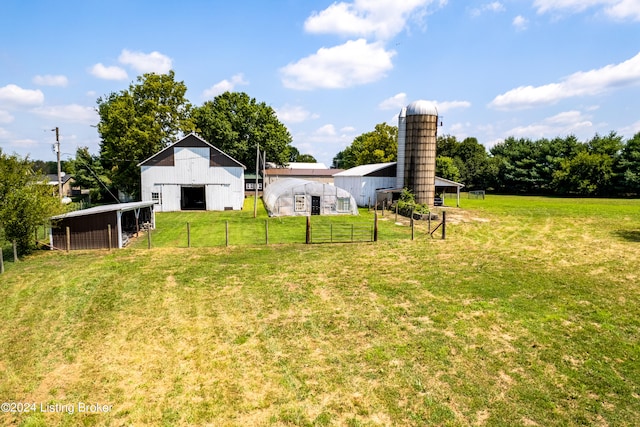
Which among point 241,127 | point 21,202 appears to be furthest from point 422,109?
point 241,127

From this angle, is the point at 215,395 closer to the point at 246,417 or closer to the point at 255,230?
the point at 246,417

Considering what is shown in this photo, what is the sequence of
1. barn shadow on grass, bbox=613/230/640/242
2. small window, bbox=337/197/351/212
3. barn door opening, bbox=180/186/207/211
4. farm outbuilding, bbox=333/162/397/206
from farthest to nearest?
farm outbuilding, bbox=333/162/397/206 < barn door opening, bbox=180/186/207/211 < small window, bbox=337/197/351/212 < barn shadow on grass, bbox=613/230/640/242

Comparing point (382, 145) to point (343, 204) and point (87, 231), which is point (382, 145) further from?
point (87, 231)

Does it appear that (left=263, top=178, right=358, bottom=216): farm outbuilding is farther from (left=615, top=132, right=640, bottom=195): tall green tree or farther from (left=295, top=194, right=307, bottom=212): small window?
(left=615, top=132, right=640, bottom=195): tall green tree

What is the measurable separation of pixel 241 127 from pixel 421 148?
35.3 meters

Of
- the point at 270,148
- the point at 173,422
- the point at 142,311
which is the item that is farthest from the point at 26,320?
the point at 270,148

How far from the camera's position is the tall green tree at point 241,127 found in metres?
57.9

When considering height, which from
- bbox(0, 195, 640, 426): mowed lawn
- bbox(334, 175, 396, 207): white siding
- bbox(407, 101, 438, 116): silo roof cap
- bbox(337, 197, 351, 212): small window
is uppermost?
bbox(407, 101, 438, 116): silo roof cap

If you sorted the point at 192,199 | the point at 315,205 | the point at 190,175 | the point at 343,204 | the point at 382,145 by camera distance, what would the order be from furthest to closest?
1. the point at 382,145
2. the point at 192,199
3. the point at 190,175
4. the point at 343,204
5. the point at 315,205

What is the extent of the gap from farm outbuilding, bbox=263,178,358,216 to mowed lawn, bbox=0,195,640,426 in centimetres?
1410

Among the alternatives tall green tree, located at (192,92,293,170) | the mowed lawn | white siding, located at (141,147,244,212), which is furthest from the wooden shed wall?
tall green tree, located at (192,92,293,170)

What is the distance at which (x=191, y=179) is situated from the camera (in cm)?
3719

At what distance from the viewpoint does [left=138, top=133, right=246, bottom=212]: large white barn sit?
36688 millimetres

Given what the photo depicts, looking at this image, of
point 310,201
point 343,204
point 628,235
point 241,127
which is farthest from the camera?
point 241,127
